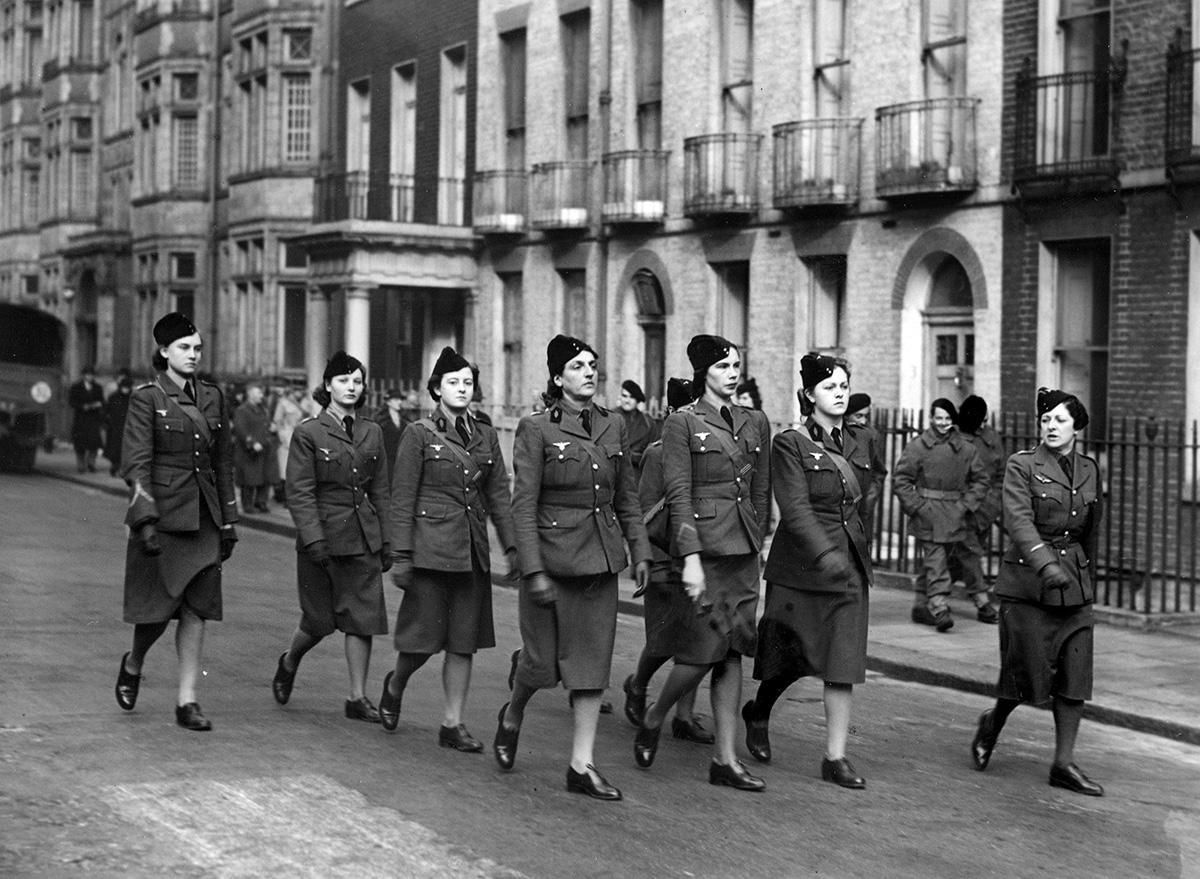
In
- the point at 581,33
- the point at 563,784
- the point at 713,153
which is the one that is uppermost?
the point at 581,33

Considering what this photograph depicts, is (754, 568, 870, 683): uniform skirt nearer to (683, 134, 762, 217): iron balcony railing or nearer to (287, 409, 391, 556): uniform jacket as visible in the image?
(287, 409, 391, 556): uniform jacket

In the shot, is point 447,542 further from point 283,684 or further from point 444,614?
point 283,684

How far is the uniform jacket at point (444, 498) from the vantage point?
9.17 m

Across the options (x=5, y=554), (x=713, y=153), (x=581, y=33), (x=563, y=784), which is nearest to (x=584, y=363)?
(x=563, y=784)

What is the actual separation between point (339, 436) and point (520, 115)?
18.7m

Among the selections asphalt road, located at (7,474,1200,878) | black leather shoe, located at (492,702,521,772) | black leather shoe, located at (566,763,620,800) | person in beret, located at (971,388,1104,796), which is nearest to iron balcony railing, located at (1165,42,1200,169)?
asphalt road, located at (7,474,1200,878)

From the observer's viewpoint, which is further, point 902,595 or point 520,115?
point 520,115

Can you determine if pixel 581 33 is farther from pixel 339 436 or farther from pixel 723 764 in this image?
pixel 723 764

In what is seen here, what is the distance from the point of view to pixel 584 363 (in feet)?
27.8

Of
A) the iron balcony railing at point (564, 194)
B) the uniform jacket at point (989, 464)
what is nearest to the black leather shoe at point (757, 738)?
the uniform jacket at point (989, 464)

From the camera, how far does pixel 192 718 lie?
9.40 meters

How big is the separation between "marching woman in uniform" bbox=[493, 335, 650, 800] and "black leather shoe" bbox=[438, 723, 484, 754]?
53 cm

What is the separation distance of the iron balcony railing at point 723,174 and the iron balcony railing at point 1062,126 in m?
4.68

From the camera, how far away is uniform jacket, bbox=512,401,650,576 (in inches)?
328
